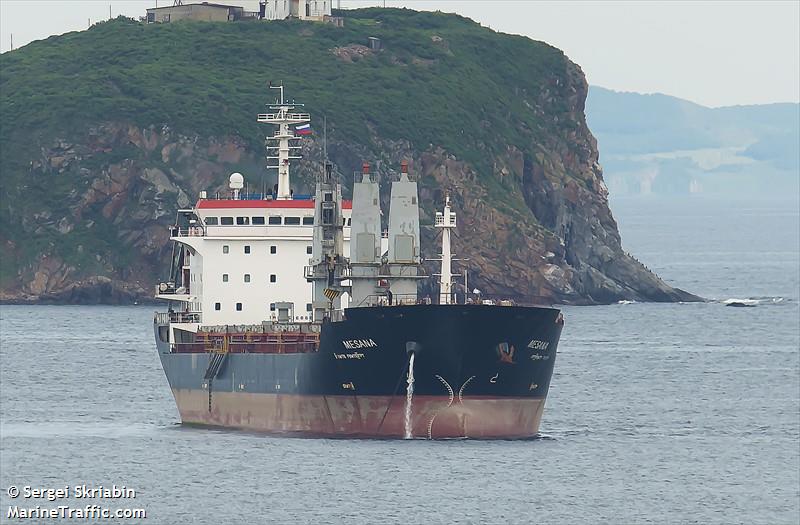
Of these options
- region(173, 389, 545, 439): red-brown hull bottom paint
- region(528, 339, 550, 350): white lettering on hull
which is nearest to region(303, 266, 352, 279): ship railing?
region(173, 389, 545, 439): red-brown hull bottom paint

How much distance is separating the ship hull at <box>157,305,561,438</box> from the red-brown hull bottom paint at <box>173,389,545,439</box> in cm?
4

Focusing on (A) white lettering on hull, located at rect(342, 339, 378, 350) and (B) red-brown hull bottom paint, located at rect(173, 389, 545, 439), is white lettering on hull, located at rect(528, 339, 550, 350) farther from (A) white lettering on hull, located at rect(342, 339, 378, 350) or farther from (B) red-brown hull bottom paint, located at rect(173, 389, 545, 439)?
(A) white lettering on hull, located at rect(342, 339, 378, 350)

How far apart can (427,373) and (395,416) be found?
1.97 m

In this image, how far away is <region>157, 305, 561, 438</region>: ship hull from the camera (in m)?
78.4

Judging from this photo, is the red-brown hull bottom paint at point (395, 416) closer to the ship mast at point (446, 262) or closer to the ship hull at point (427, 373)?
the ship hull at point (427, 373)

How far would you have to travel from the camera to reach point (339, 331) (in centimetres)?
7994

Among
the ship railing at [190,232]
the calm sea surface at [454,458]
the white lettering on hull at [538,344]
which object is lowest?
the calm sea surface at [454,458]

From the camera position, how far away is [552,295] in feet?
613

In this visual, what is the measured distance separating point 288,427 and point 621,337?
217 feet

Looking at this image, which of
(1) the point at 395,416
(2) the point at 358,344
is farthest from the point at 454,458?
(2) the point at 358,344

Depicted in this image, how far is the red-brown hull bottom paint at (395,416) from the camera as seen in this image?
259 feet

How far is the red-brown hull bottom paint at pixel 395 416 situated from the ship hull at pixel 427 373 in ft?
0.12

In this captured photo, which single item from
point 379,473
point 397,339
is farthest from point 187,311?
point 379,473

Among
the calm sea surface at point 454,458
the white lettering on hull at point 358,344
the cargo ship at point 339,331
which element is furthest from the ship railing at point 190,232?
the white lettering on hull at point 358,344
